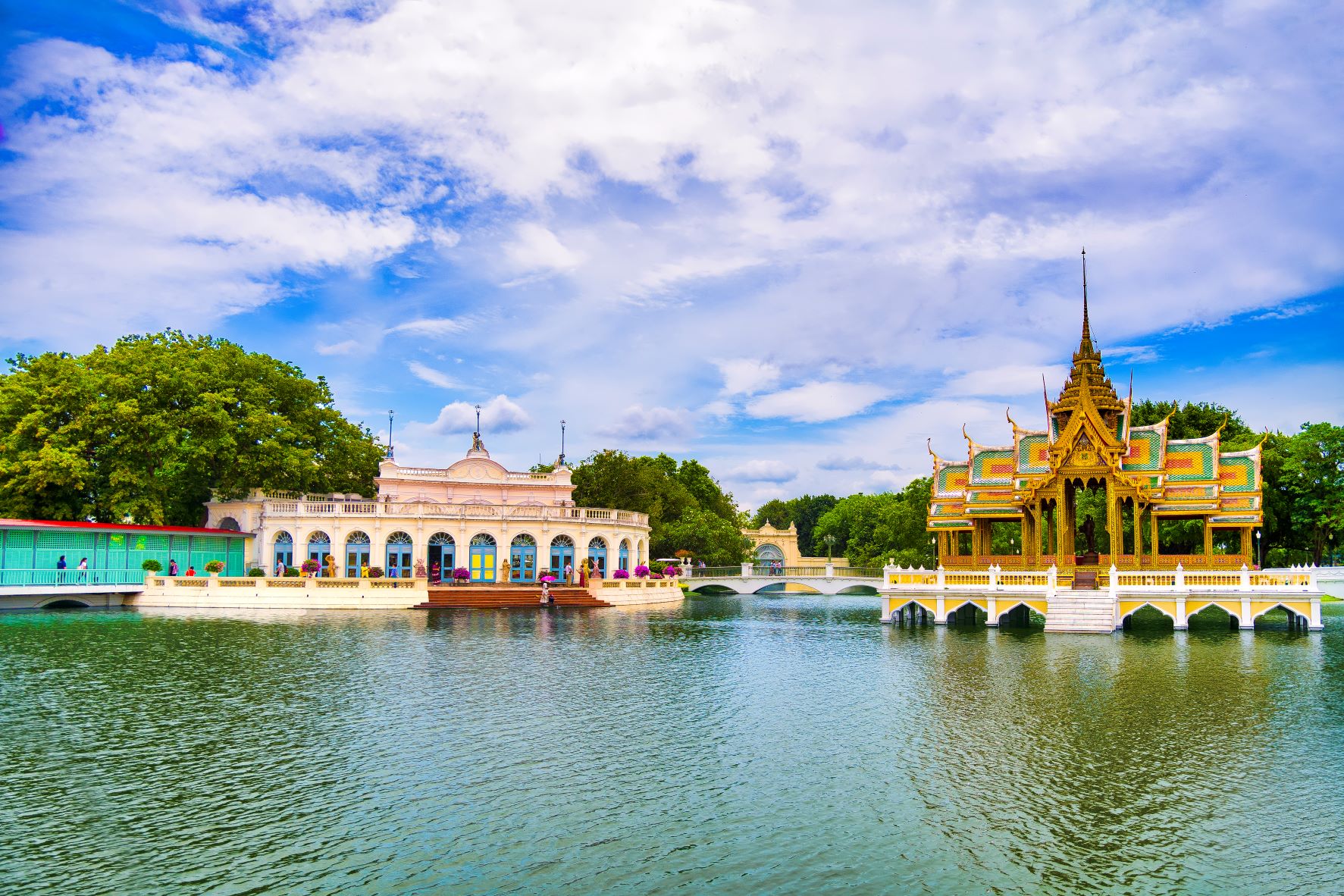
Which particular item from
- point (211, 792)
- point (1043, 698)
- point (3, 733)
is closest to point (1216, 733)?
point (1043, 698)

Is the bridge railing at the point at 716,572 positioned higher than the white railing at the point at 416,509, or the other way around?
the white railing at the point at 416,509

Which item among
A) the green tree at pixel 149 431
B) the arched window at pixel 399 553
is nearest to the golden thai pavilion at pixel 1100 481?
the arched window at pixel 399 553

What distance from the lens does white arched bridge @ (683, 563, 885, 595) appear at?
6538 centimetres

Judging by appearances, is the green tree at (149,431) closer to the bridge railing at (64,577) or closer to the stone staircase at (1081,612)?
the bridge railing at (64,577)

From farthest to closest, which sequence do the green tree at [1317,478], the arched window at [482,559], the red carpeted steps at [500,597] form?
the arched window at [482,559]
the green tree at [1317,478]
the red carpeted steps at [500,597]

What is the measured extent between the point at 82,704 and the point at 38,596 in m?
27.8

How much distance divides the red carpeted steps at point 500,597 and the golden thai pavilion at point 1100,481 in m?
17.9

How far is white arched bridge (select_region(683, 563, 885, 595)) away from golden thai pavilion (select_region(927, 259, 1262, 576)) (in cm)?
2008

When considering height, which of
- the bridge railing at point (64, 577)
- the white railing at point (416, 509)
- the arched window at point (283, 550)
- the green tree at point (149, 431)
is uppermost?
the green tree at point (149, 431)

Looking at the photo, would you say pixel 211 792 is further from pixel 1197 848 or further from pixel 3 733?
pixel 1197 848

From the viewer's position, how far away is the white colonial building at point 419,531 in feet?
168

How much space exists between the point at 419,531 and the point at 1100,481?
33856mm

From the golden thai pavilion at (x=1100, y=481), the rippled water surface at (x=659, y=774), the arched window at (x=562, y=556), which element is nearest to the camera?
the rippled water surface at (x=659, y=774)

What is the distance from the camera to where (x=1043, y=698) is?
63.7ft
